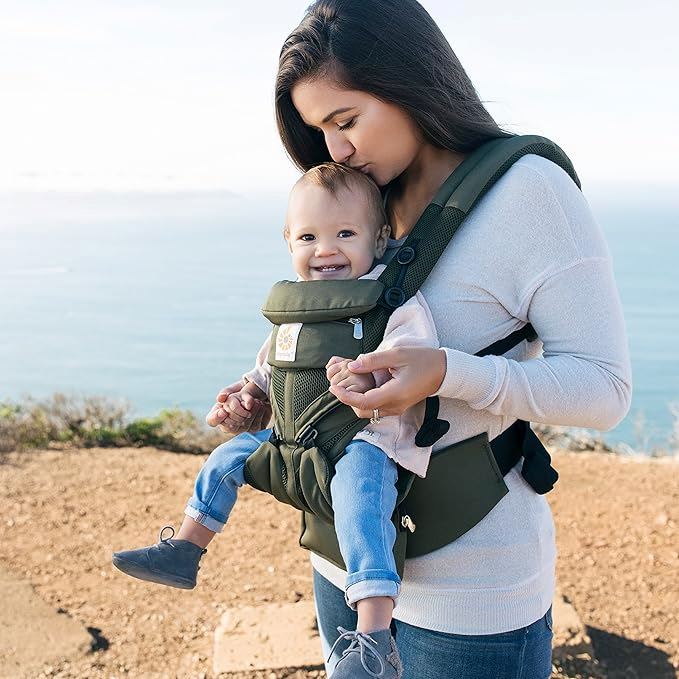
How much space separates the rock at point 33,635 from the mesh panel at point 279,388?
2747mm

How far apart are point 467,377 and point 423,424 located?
0.15 m

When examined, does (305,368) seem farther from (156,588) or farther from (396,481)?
(156,588)

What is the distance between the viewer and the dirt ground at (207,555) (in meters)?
4.38

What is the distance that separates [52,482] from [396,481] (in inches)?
197

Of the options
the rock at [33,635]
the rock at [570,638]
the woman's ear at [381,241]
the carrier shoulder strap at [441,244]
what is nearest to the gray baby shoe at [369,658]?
the carrier shoulder strap at [441,244]

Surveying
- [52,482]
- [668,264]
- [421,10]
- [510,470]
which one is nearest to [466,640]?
[510,470]

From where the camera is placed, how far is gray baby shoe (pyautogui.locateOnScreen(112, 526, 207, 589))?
2.08 metres

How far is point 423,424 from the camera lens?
185 cm

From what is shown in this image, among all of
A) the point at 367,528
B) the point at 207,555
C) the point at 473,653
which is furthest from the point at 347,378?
the point at 207,555

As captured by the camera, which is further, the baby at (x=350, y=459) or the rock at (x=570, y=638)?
the rock at (x=570, y=638)

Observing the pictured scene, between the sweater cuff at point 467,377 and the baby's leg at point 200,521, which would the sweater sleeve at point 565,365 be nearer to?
the sweater cuff at point 467,377

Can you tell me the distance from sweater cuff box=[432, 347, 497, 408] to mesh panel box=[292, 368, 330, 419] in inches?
10.7

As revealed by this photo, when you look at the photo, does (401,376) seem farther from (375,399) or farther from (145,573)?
(145,573)

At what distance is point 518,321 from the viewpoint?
192 centimetres
